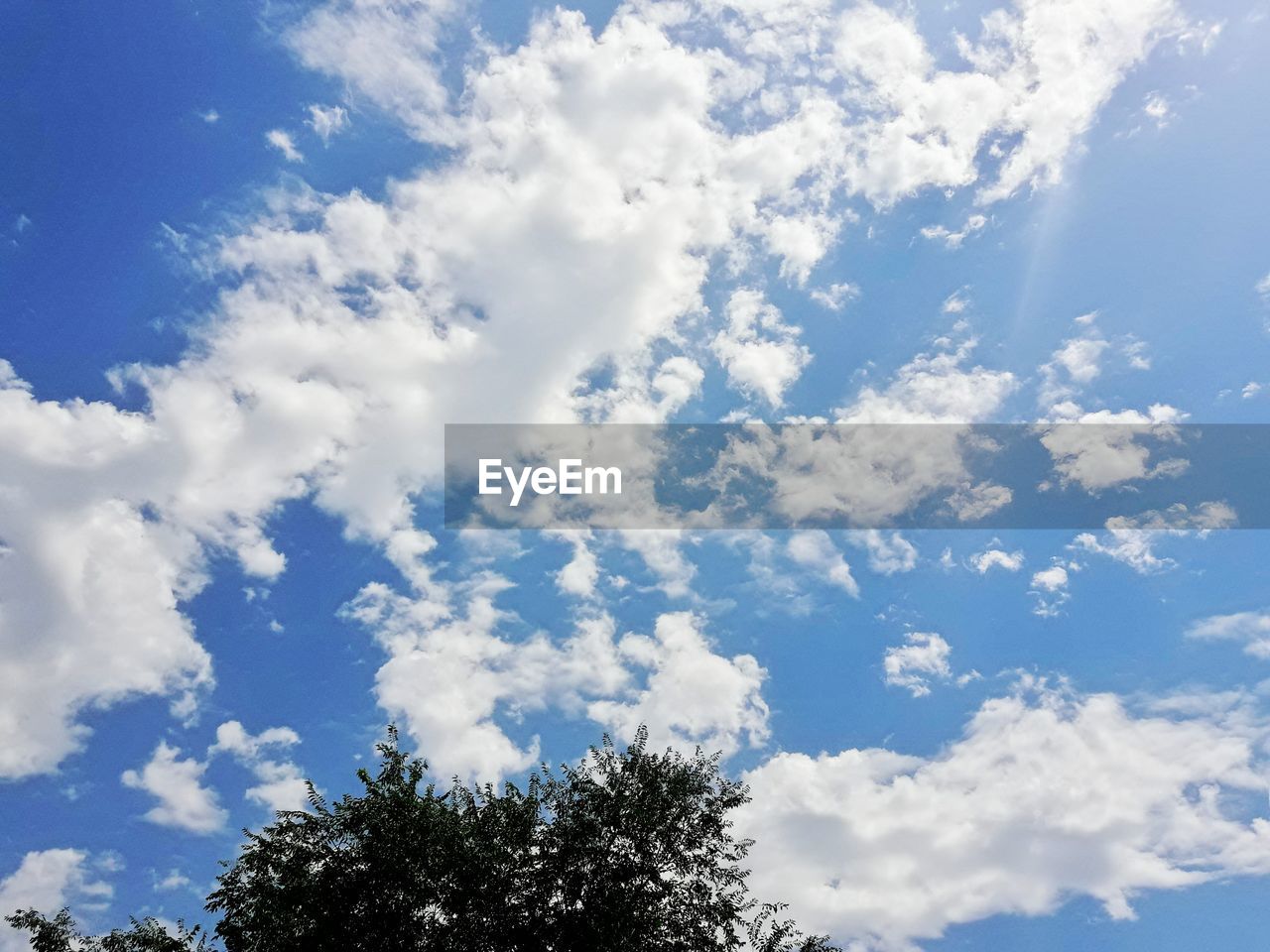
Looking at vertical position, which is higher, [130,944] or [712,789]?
[712,789]

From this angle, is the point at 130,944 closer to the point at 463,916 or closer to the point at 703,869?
the point at 463,916

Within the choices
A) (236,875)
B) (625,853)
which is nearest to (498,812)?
(625,853)

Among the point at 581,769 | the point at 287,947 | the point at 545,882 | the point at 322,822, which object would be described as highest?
the point at 581,769

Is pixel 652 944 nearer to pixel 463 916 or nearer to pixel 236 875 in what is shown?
pixel 463 916

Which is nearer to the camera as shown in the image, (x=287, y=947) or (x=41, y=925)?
(x=287, y=947)

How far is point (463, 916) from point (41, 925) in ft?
55.5

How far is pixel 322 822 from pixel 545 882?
341 inches

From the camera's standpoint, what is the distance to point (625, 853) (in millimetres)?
30859

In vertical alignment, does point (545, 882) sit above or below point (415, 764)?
below

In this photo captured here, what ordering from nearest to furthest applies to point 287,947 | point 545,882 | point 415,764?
point 287,947 < point 545,882 < point 415,764

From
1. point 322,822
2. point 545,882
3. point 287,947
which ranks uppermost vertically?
point 322,822

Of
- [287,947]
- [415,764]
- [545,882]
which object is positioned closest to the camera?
[287,947]

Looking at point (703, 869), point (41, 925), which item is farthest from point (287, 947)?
point (703, 869)

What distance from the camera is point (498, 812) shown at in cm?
3216
